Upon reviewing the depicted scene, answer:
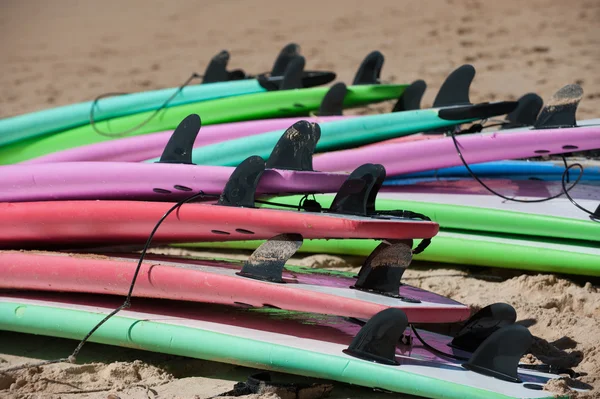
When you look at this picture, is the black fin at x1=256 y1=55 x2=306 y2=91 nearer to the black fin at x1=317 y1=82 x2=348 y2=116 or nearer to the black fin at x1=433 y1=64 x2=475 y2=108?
the black fin at x1=317 y1=82 x2=348 y2=116

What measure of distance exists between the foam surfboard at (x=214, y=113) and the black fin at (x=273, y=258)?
210cm

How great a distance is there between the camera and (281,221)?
139 inches

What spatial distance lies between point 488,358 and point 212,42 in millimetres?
8737

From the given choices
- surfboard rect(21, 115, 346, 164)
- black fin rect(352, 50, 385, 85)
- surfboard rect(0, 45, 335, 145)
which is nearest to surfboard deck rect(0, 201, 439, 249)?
surfboard rect(21, 115, 346, 164)

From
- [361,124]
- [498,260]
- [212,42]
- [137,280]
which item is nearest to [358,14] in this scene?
[212,42]

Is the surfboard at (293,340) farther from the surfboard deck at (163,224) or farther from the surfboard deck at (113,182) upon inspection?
the surfboard deck at (113,182)

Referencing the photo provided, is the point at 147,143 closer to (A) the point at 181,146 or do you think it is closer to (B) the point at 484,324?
(A) the point at 181,146

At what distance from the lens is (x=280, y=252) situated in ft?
11.5

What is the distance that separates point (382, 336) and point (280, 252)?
61 cm

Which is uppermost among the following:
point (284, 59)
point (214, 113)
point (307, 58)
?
point (307, 58)

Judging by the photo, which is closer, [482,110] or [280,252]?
[280,252]

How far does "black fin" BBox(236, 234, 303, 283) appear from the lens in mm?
3479

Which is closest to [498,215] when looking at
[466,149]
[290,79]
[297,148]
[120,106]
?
[466,149]

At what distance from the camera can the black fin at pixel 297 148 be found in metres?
3.85
